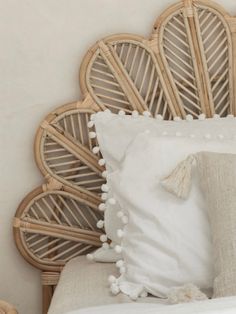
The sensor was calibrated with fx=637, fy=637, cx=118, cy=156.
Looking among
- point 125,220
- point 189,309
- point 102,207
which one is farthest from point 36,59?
point 189,309

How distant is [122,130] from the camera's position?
1.64 meters

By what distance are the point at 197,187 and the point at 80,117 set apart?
49cm

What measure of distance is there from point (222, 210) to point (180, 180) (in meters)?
0.14

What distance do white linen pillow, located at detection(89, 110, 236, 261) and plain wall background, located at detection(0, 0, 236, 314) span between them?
20 centimetres

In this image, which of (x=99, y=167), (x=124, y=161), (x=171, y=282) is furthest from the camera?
(x=99, y=167)

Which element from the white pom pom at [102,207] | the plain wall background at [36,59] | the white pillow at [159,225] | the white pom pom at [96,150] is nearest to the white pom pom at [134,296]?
the white pillow at [159,225]

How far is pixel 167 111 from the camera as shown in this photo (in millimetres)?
1798

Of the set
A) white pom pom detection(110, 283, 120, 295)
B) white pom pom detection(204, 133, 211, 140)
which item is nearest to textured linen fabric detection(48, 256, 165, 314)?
white pom pom detection(110, 283, 120, 295)

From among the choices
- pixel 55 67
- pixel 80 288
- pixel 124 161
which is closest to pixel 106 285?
pixel 80 288

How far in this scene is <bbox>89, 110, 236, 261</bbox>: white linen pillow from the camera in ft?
5.27

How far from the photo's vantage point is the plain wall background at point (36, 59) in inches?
70.5

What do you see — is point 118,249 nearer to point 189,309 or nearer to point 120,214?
point 120,214

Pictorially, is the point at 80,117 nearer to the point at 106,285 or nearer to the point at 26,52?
the point at 26,52

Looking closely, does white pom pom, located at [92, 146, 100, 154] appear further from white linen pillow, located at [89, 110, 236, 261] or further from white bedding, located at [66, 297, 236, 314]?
white bedding, located at [66, 297, 236, 314]
